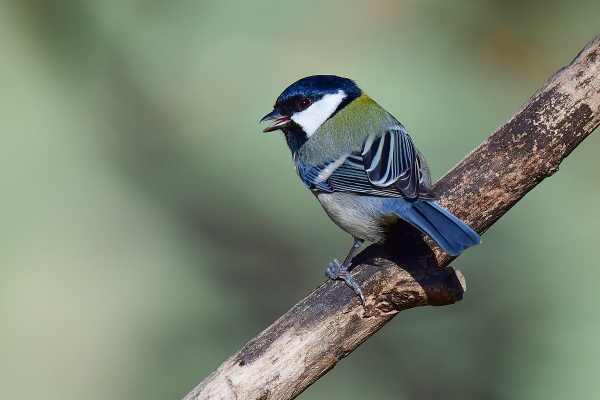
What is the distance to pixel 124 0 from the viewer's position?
10.1ft

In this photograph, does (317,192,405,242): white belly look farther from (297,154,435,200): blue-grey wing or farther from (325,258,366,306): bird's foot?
(325,258,366,306): bird's foot

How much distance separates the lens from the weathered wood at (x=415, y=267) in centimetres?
147

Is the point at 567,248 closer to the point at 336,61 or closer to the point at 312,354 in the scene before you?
the point at 336,61

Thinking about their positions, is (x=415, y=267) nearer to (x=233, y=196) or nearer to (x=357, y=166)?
(x=357, y=166)

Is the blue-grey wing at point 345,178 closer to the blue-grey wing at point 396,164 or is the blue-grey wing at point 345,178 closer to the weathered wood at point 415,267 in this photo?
the blue-grey wing at point 396,164

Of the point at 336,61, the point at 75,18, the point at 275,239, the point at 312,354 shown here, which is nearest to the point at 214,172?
the point at 275,239

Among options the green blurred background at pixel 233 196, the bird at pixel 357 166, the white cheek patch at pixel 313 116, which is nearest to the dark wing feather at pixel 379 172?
the bird at pixel 357 166

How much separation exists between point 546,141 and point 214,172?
6.36ft

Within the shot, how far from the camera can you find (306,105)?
1934mm

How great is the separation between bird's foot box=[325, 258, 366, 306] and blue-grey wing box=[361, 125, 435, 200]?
29 cm

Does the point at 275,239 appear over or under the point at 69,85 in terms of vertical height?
under

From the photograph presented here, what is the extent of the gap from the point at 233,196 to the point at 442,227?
180 centimetres

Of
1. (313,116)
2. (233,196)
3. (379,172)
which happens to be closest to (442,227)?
(379,172)

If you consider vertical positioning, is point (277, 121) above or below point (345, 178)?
above
